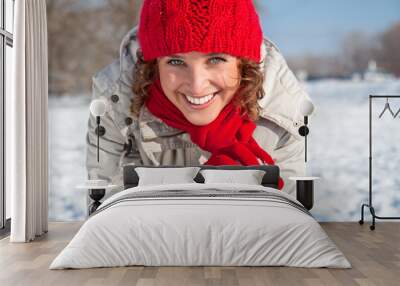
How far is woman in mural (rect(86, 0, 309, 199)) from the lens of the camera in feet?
21.6

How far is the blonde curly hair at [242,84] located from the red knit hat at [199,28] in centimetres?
11

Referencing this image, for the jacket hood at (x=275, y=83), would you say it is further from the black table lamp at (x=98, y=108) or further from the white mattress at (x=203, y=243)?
the white mattress at (x=203, y=243)

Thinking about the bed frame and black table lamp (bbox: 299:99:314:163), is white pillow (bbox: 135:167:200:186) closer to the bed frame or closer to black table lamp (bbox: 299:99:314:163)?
the bed frame

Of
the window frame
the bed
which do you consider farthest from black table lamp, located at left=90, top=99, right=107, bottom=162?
the bed

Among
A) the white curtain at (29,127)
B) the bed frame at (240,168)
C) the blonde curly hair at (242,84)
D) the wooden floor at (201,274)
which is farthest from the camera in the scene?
the blonde curly hair at (242,84)

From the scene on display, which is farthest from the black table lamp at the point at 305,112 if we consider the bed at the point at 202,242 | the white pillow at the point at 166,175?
the bed at the point at 202,242

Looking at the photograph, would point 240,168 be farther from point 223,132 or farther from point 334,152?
point 334,152

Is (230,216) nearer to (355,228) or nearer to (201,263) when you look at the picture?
(201,263)

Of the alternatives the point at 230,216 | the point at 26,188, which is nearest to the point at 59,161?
the point at 26,188

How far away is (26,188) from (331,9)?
397cm

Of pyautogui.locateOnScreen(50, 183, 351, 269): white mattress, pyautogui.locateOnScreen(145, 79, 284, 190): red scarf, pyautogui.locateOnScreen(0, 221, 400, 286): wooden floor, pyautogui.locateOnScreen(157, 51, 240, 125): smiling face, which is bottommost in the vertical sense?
pyautogui.locateOnScreen(0, 221, 400, 286): wooden floor

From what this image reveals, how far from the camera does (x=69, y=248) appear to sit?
4516 millimetres

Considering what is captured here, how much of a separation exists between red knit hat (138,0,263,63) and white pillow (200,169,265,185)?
1276 millimetres

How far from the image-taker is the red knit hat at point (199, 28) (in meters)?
6.54
